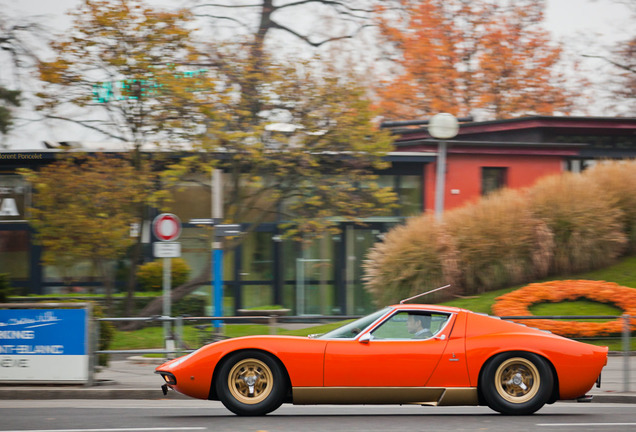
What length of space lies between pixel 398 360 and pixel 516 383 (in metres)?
1.30

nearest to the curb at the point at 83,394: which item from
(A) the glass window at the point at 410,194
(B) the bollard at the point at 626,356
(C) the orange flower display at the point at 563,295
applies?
(B) the bollard at the point at 626,356

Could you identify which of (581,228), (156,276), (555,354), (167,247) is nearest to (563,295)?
(581,228)

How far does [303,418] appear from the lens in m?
Answer: 8.31

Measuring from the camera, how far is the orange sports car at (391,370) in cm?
803

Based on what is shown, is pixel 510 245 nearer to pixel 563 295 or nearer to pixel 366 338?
pixel 563 295

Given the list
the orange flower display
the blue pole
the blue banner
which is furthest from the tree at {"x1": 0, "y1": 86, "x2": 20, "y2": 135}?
the orange flower display

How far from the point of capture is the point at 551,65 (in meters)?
36.8

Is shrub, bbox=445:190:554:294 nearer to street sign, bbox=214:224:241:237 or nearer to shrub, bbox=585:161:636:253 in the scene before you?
shrub, bbox=585:161:636:253

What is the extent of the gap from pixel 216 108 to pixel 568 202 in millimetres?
8580

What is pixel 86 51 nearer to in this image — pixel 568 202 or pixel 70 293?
pixel 70 293

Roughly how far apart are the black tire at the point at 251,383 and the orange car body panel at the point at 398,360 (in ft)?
0.30

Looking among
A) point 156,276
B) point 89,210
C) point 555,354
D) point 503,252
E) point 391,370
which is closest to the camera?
point 391,370

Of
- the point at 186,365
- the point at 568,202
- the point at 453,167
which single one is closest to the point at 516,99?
the point at 453,167

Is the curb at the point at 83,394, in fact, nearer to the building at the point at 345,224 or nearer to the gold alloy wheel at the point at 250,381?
the gold alloy wheel at the point at 250,381
